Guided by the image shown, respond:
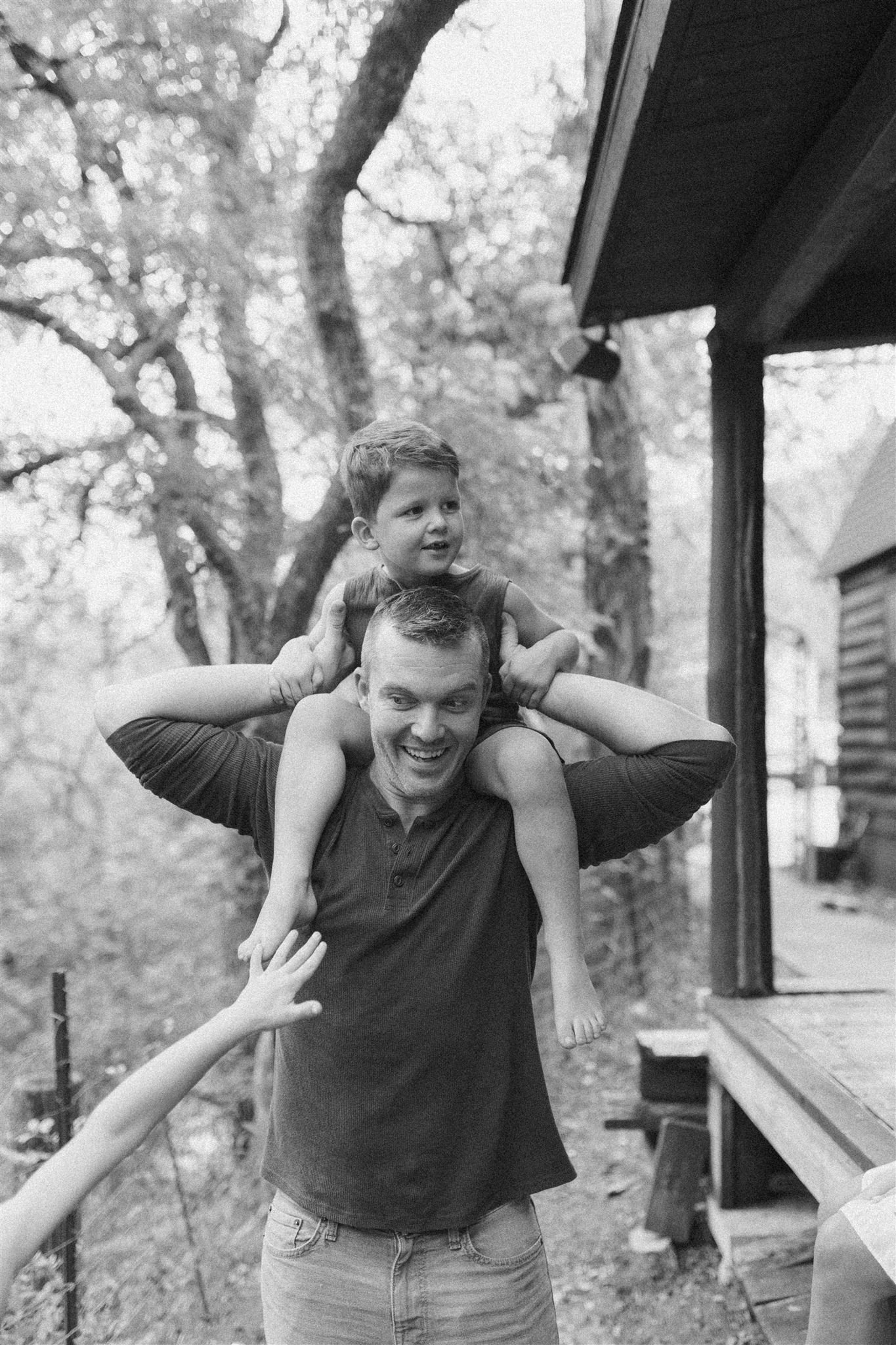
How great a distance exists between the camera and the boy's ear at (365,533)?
2.37m

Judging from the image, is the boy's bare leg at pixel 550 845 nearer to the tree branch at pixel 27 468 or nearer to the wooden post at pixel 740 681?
the wooden post at pixel 740 681

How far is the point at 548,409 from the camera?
7492mm

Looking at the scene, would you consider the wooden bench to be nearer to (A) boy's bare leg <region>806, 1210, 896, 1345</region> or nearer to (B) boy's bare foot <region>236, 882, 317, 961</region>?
(A) boy's bare leg <region>806, 1210, 896, 1345</region>

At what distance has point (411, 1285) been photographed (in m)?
1.74

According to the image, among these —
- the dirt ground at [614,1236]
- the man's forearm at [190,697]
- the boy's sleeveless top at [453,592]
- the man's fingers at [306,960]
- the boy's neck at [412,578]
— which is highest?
the boy's neck at [412,578]

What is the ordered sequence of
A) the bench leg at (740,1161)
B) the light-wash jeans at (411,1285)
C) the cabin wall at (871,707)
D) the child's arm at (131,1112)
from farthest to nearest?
the cabin wall at (871,707)
the bench leg at (740,1161)
the light-wash jeans at (411,1285)
the child's arm at (131,1112)

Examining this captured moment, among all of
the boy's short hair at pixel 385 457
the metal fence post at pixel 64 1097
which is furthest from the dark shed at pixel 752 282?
the metal fence post at pixel 64 1097

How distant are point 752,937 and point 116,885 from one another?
742 centimetres

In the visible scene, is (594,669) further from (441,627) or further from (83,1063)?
(441,627)

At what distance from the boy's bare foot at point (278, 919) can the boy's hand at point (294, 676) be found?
36 cm

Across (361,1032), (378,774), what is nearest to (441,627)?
(378,774)

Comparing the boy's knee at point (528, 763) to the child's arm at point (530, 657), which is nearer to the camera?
the boy's knee at point (528, 763)

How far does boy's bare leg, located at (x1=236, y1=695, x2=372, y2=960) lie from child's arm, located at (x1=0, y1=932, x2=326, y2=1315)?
21cm

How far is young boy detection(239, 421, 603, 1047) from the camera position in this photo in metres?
1.90
